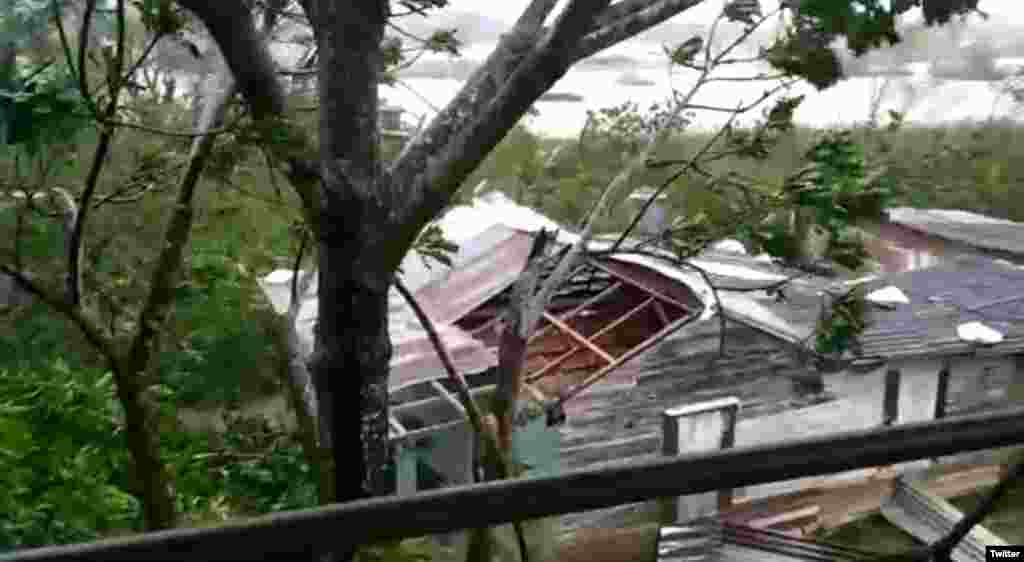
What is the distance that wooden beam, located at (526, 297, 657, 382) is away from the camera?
2.79m

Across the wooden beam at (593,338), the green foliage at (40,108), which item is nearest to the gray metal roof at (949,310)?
the wooden beam at (593,338)

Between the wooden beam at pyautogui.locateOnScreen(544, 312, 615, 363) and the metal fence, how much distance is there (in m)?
2.35

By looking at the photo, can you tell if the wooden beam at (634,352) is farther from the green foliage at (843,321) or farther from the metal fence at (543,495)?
the metal fence at (543,495)

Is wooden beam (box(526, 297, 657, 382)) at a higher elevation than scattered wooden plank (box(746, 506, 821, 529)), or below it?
higher

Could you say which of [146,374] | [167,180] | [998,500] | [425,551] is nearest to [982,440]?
[998,500]

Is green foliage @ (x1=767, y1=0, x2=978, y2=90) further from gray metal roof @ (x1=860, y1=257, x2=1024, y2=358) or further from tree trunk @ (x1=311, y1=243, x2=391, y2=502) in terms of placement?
gray metal roof @ (x1=860, y1=257, x2=1024, y2=358)

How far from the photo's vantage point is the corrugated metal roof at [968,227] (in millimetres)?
3350

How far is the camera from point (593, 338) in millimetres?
3012

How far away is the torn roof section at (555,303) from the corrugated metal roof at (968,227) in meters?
0.70

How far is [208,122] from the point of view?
138cm

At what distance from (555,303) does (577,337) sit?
0.16 m

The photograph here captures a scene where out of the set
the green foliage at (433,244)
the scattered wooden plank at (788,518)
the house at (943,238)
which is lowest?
the scattered wooden plank at (788,518)

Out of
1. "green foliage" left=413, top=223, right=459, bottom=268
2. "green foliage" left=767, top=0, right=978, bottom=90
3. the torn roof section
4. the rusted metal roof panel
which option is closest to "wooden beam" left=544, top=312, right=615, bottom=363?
the torn roof section

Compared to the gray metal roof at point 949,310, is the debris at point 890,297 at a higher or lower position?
higher
